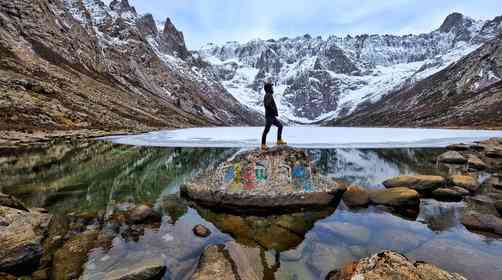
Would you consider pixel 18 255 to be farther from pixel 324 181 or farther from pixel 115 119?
pixel 115 119

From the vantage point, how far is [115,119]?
3369 inches

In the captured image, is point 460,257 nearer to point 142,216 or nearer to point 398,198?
point 398,198

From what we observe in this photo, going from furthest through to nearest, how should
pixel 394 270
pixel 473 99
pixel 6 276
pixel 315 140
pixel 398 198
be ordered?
pixel 473 99 < pixel 315 140 < pixel 398 198 < pixel 6 276 < pixel 394 270

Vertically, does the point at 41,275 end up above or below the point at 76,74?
below

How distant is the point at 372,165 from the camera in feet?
83.6

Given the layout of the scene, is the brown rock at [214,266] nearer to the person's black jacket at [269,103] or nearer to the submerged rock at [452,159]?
the person's black jacket at [269,103]

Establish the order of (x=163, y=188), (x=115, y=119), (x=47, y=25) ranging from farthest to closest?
(x=47, y=25) → (x=115, y=119) → (x=163, y=188)

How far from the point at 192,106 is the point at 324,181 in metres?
191

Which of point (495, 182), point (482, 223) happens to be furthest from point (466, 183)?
point (482, 223)

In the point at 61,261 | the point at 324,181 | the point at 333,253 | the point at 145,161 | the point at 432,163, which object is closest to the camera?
the point at 61,261

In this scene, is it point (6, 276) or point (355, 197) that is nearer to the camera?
point (6, 276)

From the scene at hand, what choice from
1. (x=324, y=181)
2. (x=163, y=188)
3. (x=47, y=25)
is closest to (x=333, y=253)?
(x=324, y=181)

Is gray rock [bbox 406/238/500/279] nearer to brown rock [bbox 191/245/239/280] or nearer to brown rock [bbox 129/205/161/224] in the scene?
brown rock [bbox 191/245/239/280]

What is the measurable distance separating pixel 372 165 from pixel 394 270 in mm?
21232
